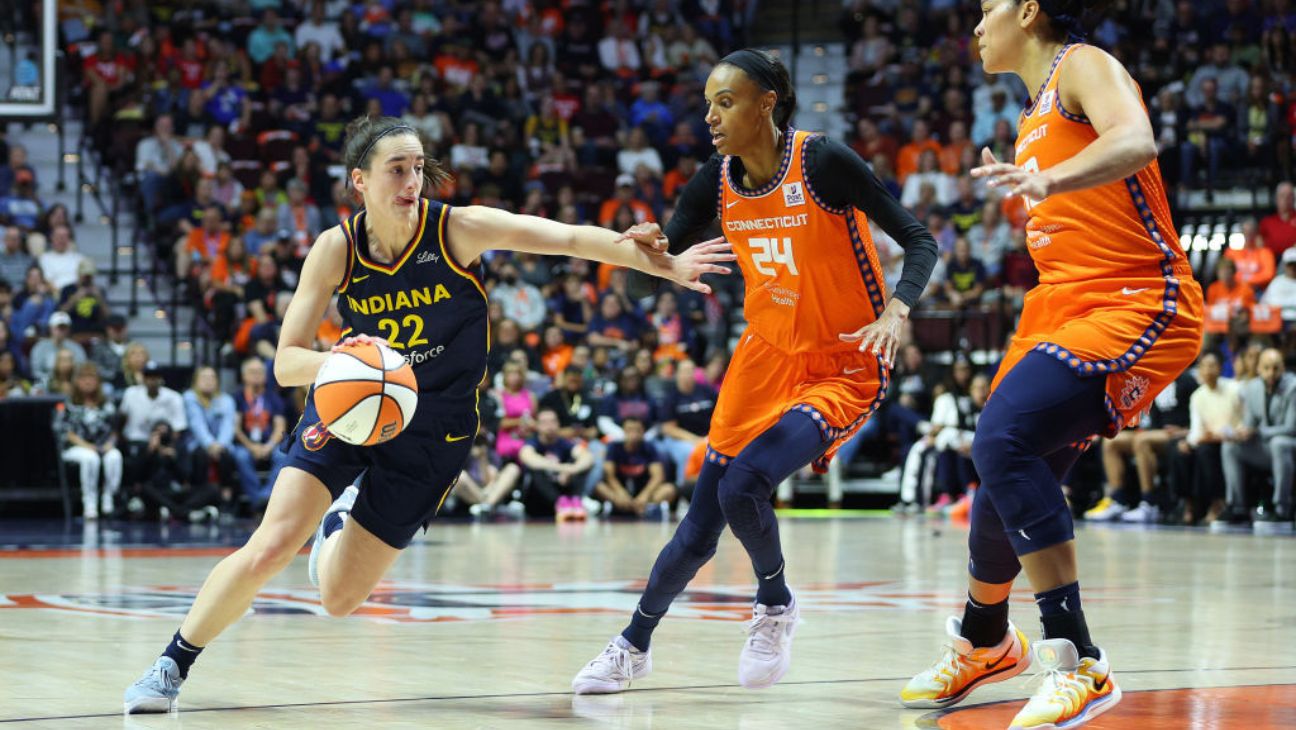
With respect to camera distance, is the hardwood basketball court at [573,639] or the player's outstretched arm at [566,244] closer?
the hardwood basketball court at [573,639]

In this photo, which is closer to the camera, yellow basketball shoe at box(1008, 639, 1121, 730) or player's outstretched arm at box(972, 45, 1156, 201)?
player's outstretched arm at box(972, 45, 1156, 201)

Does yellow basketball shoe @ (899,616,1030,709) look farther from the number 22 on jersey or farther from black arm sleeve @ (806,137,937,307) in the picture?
the number 22 on jersey

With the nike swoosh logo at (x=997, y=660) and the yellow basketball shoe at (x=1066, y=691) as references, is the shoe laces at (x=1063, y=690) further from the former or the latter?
the nike swoosh logo at (x=997, y=660)

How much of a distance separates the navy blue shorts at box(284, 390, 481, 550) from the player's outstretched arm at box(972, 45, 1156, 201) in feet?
5.91

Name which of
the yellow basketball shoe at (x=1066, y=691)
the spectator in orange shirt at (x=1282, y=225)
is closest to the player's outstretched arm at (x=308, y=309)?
the yellow basketball shoe at (x=1066, y=691)

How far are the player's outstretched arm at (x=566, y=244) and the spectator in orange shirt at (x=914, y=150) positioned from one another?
46.0ft

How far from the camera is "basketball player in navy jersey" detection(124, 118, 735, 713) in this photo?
484cm

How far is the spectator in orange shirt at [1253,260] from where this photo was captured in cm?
1552

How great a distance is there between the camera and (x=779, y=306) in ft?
17.7

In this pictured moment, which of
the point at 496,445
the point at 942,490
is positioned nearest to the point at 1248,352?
the point at 942,490

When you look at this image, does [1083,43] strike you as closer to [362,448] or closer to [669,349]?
[362,448]

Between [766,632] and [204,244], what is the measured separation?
13.1m

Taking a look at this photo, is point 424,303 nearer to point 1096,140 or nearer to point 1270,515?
point 1096,140

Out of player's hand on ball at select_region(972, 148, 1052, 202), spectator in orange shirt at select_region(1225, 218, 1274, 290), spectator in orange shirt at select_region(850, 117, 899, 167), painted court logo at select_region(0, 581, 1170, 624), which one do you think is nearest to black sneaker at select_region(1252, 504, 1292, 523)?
spectator in orange shirt at select_region(1225, 218, 1274, 290)
